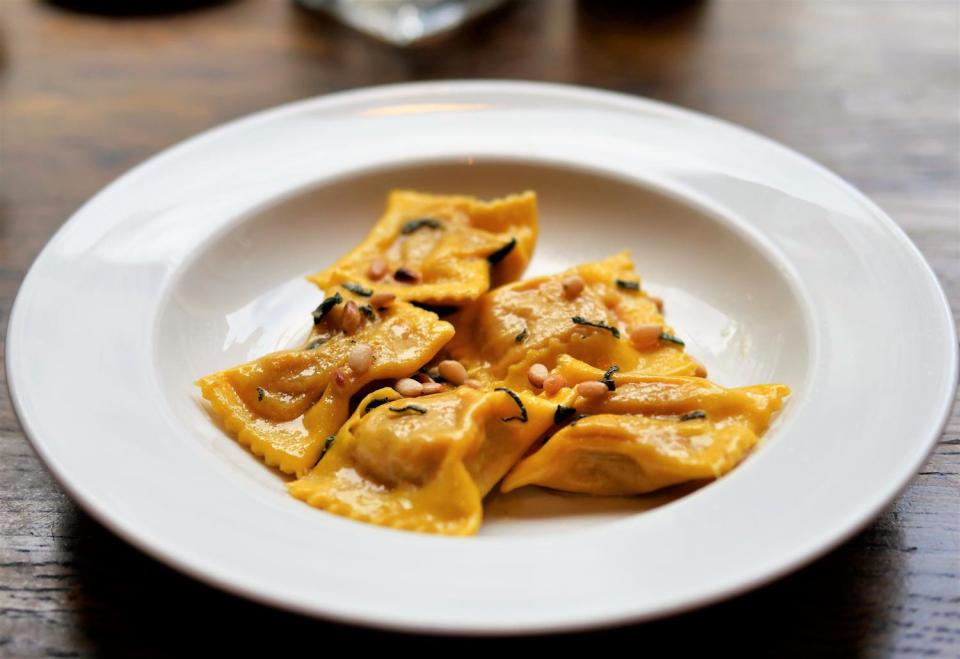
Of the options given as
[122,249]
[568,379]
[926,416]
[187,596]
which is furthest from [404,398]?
[926,416]

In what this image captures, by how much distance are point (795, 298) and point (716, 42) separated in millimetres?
2632

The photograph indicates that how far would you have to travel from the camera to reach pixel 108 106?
14.7 ft

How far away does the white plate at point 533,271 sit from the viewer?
1876 millimetres

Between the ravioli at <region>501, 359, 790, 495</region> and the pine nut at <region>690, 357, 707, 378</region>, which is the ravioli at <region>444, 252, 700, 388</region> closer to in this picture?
the pine nut at <region>690, 357, 707, 378</region>

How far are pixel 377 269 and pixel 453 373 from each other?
1.64 feet

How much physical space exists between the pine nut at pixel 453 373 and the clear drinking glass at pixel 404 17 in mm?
2697

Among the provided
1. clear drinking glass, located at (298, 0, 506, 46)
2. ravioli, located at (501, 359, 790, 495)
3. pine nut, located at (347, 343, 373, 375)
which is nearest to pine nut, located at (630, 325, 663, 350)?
ravioli, located at (501, 359, 790, 495)

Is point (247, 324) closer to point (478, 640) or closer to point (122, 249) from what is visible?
point (122, 249)

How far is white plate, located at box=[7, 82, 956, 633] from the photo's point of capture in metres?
1.88

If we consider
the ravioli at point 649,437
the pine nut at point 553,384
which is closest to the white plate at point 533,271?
the ravioli at point 649,437

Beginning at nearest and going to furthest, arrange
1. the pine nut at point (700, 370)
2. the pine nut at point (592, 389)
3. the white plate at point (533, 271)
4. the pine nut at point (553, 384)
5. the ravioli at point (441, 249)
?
1. the white plate at point (533, 271)
2. the pine nut at point (592, 389)
3. the pine nut at point (553, 384)
4. the pine nut at point (700, 370)
5. the ravioli at point (441, 249)

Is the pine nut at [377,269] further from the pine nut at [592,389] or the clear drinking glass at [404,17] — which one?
the clear drinking glass at [404,17]

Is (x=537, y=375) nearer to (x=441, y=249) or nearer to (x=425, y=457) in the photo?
(x=425, y=457)

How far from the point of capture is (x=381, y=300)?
2.83 metres
